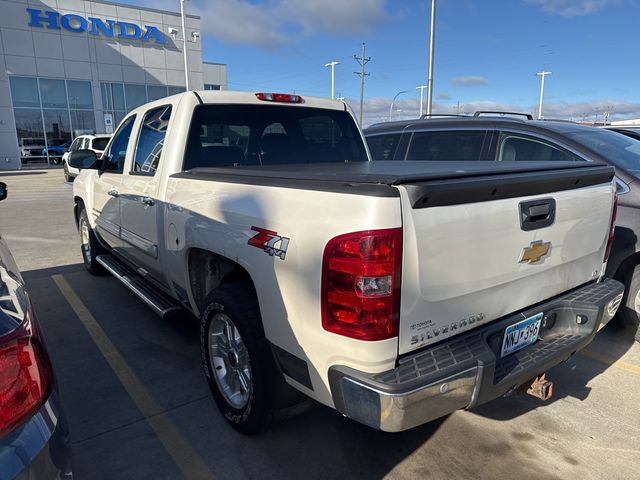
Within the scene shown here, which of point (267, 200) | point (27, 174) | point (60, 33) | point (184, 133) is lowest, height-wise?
point (27, 174)

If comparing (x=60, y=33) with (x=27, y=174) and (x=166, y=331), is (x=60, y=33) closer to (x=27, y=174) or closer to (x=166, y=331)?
(x=27, y=174)

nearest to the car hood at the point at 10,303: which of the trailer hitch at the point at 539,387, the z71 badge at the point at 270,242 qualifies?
the z71 badge at the point at 270,242

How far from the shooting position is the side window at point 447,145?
5168mm

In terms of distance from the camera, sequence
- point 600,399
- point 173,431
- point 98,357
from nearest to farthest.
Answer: point 173,431, point 600,399, point 98,357

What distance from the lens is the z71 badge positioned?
2.17 metres

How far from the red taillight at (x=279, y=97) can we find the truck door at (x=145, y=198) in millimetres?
765

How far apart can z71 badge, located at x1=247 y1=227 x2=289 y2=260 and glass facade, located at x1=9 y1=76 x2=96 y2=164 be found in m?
29.9

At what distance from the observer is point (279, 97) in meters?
4.02

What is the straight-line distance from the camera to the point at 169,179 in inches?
133

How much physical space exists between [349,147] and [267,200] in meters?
2.26

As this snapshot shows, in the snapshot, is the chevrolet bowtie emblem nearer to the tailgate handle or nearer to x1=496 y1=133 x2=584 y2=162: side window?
the tailgate handle

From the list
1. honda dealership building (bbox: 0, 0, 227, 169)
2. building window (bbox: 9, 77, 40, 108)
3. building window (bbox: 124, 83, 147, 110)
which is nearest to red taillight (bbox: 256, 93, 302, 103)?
honda dealership building (bbox: 0, 0, 227, 169)

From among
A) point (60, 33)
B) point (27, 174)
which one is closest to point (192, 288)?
point (27, 174)

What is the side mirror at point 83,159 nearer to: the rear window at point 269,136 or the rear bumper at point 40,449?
the rear window at point 269,136
